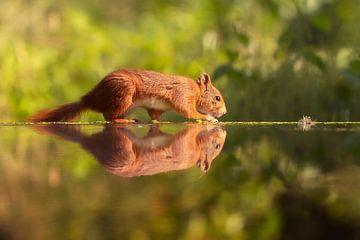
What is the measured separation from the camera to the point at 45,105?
612cm

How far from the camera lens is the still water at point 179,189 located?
3.45ft

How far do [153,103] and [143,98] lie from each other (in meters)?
0.09

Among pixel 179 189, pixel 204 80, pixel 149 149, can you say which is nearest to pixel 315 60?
pixel 204 80

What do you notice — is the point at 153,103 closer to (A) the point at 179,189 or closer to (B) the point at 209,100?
(B) the point at 209,100

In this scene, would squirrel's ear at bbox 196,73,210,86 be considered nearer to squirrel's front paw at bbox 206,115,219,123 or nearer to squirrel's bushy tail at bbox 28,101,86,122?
squirrel's front paw at bbox 206,115,219,123

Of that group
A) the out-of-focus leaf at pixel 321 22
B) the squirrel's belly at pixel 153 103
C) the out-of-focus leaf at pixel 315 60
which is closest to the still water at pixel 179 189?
the squirrel's belly at pixel 153 103

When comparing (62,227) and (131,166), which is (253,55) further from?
(62,227)

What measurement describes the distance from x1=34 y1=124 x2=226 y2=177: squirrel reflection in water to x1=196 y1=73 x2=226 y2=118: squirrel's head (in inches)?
44.1

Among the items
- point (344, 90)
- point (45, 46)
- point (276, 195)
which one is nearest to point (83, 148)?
point (276, 195)

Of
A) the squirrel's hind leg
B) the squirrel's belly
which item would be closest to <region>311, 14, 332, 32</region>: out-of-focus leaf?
the squirrel's belly

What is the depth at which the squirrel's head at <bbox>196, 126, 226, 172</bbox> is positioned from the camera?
192 centimetres

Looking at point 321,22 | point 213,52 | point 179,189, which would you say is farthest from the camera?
point 213,52

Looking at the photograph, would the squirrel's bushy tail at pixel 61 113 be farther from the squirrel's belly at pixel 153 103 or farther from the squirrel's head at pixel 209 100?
the squirrel's head at pixel 209 100

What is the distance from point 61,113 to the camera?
403 centimetres
